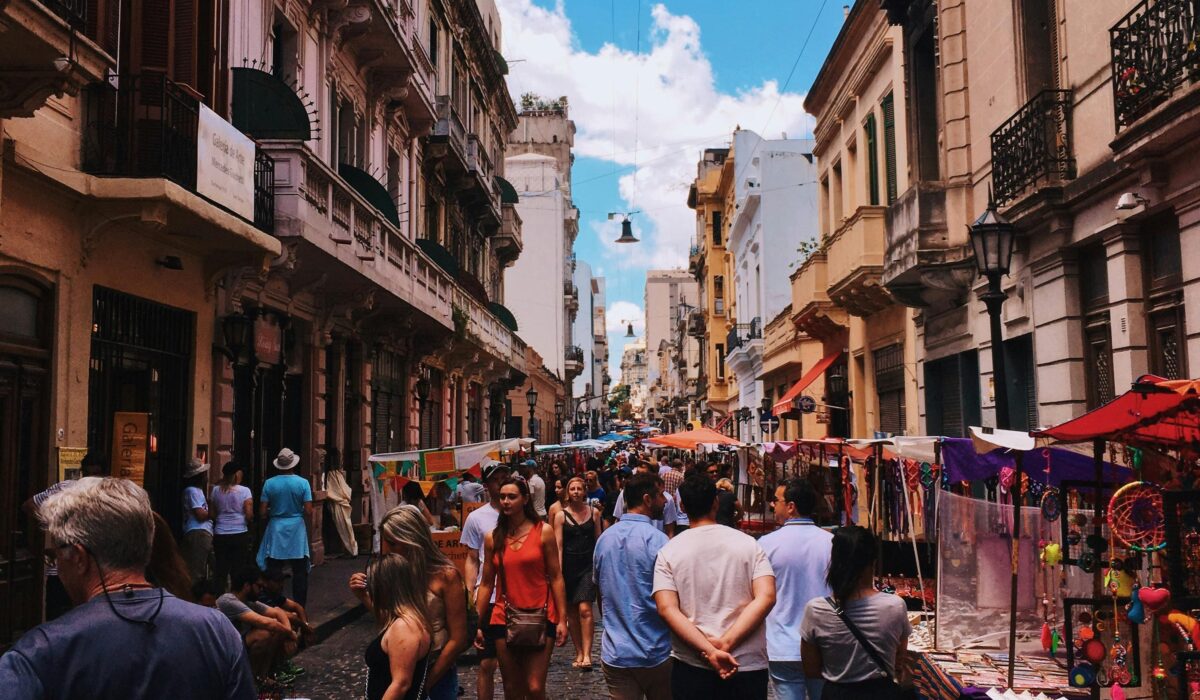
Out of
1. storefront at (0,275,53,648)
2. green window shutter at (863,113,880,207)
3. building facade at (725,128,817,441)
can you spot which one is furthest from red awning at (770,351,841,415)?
storefront at (0,275,53,648)

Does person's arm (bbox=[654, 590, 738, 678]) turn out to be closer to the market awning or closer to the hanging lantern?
the market awning

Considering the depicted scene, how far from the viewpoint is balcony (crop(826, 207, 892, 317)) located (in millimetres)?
18828

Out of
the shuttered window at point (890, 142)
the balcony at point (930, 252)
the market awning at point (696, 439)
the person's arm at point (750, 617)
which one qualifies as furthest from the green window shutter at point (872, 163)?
the person's arm at point (750, 617)

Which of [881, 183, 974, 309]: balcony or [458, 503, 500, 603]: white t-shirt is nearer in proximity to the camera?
[458, 503, 500, 603]: white t-shirt

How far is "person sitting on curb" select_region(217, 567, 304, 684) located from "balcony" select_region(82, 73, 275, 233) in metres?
5.12

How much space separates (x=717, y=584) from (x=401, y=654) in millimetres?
1521

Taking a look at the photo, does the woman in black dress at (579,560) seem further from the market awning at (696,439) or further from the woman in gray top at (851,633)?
the market awning at (696,439)

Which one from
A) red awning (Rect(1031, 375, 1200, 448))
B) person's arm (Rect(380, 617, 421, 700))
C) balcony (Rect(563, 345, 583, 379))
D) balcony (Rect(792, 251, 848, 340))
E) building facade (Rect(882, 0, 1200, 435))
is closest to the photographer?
person's arm (Rect(380, 617, 421, 700))

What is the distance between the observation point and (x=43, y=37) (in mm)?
7988

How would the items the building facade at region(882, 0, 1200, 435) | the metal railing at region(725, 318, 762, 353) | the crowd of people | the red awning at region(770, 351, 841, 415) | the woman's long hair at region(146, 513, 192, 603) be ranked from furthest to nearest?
the metal railing at region(725, 318, 762, 353), the red awning at region(770, 351, 841, 415), the building facade at region(882, 0, 1200, 435), the woman's long hair at region(146, 513, 192, 603), the crowd of people

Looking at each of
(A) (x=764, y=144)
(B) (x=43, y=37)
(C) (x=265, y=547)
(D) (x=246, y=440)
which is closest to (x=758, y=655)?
(B) (x=43, y=37)

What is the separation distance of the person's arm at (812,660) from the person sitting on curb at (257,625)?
338 cm

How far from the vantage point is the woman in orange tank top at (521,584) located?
668cm

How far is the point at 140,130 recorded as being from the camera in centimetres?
1097
